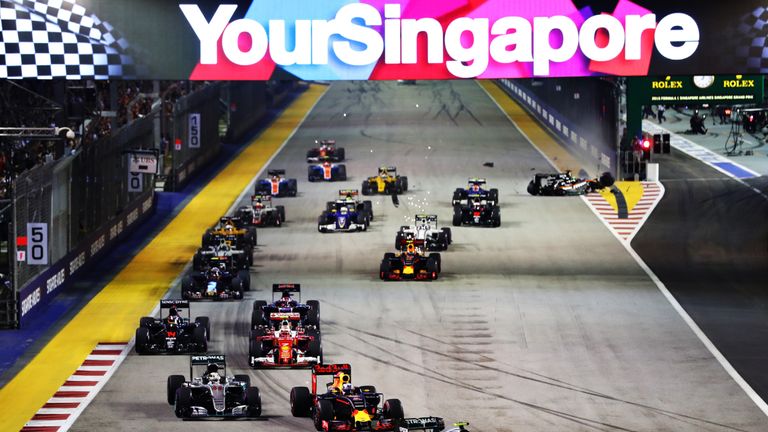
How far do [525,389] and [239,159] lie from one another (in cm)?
4250

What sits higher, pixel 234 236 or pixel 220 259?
pixel 234 236

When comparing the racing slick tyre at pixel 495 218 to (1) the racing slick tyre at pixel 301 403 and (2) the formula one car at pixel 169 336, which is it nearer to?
(2) the formula one car at pixel 169 336

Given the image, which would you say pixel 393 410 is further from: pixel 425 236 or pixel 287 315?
pixel 425 236

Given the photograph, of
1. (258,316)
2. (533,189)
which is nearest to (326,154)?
(533,189)

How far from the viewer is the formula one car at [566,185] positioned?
188 ft

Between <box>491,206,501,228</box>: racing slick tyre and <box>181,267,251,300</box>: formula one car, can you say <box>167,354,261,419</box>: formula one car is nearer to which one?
<box>181,267,251,300</box>: formula one car

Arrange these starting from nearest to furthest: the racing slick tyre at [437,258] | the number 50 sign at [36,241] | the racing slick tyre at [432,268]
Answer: the number 50 sign at [36,241]
the racing slick tyre at [432,268]
the racing slick tyre at [437,258]

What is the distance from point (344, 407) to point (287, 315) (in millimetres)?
8018

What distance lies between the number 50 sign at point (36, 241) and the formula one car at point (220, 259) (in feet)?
20.9

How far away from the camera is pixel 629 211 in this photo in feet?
186

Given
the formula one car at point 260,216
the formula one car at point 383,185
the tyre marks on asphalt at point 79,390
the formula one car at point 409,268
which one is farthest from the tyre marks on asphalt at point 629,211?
the tyre marks on asphalt at point 79,390

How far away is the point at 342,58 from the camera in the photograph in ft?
123

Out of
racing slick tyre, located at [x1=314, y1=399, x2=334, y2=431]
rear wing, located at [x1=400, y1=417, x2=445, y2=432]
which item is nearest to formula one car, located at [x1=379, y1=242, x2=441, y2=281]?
racing slick tyre, located at [x1=314, y1=399, x2=334, y2=431]

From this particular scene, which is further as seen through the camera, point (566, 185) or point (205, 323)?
point (566, 185)
